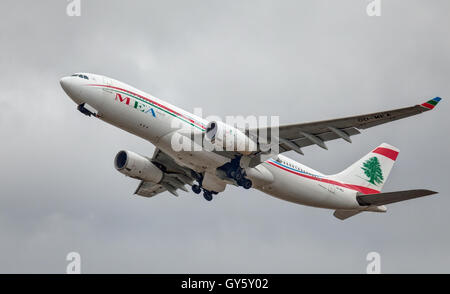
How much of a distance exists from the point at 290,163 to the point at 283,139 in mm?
3236

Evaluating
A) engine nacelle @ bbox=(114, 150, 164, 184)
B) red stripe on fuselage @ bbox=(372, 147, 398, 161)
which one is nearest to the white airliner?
engine nacelle @ bbox=(114, 150, 164, 184)

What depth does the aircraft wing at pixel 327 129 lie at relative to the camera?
115ft

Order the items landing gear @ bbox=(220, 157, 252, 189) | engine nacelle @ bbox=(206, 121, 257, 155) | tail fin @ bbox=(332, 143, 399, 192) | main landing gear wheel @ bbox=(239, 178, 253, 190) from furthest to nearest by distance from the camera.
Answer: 1. tail fin @ bbox=(332, 143, 399, 192)
2. main landing gear wheel @ bbox=(239, 178, 253, 190)
3. landing gear @ bbox=(220, 157, 252, 189)
4. engine nacelle @ bbox=(206, 121, 257, 155)

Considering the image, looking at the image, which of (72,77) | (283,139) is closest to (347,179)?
(283,139)

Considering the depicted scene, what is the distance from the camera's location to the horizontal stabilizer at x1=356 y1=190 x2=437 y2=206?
41.1 metres

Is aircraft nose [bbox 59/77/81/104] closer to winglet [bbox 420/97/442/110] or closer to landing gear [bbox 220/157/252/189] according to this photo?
landing gear [bbox 220/157/252/189]

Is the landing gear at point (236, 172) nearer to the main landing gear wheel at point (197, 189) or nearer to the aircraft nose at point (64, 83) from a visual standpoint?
the main landing gear wheel at point (197, 189)

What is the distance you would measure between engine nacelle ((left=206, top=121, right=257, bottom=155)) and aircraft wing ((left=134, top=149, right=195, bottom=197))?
6163mm

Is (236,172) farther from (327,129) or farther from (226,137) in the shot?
(327,129)

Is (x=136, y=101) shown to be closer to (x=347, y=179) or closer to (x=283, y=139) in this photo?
(x=283, y=139)

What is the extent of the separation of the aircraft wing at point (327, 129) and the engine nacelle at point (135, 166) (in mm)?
7879

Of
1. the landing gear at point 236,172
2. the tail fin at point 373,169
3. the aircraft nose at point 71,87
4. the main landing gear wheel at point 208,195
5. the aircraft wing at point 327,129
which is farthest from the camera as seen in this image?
the tail fin at point 373,169

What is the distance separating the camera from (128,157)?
140ft

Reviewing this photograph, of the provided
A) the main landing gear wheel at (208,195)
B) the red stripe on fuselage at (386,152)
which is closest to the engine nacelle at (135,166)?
the main landing gear wheel at (208,195)
